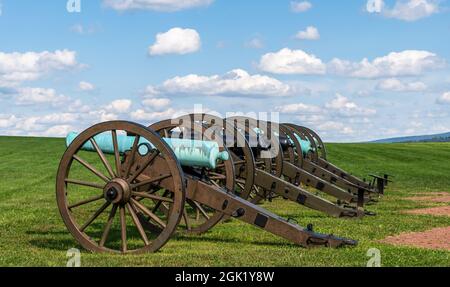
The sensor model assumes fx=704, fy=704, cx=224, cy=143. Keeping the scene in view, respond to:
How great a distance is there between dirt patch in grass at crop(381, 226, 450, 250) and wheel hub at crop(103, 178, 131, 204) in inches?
170

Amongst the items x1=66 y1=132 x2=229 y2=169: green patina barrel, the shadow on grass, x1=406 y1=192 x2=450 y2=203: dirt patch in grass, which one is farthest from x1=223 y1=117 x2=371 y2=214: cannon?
x1=66 y1=132 x2=229 y2=169: green patina barrel

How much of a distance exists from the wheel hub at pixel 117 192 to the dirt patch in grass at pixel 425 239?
432 cm

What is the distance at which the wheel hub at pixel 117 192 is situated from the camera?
903cm

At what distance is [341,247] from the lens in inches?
374

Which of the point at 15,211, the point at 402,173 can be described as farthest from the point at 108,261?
the point at 402,173

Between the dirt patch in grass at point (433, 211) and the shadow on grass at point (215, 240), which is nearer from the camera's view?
the shadow on grass at point (215, 240)

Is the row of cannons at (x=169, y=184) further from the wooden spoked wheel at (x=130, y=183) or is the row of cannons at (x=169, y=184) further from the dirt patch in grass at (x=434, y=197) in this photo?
the dirt patch in grass at (x=434, y=197)

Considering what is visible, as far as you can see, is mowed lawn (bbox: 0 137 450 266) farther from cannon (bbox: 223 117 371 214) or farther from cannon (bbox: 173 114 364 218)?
cannon (bbox: 223 117 371 214)

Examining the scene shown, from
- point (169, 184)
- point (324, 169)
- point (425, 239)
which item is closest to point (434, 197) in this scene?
point (324, 169)

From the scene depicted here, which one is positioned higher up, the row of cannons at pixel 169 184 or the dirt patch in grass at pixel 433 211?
the row of cannons at pixel 169 184

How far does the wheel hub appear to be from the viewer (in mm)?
9031

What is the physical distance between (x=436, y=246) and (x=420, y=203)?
856cm

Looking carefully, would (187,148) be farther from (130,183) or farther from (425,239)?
(425,239)

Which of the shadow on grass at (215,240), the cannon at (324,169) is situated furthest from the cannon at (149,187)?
the cannon at (324,169)
